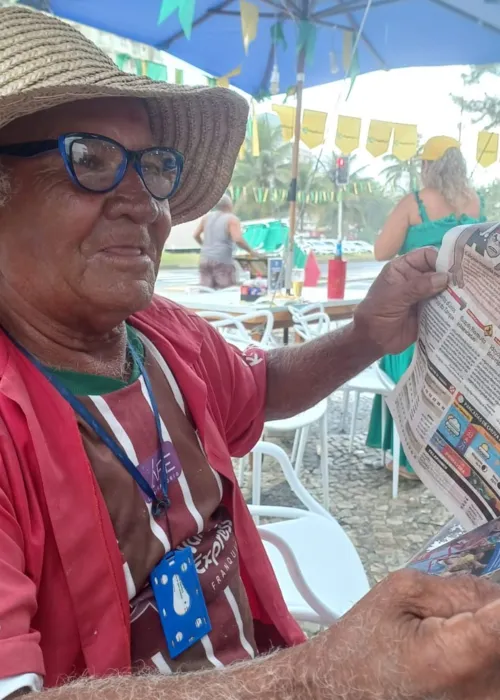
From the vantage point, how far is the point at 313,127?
3898 millimetres

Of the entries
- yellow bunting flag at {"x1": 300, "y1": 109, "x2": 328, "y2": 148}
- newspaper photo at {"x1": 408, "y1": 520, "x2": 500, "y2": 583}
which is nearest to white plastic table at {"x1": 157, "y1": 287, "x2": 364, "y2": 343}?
yellow bunting flag at {"x1": 300, "y1": 109, "x2": 328, "y2": 148}

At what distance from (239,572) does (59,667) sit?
1.23 feet

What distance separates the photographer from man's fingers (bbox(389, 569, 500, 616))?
44 centimetres

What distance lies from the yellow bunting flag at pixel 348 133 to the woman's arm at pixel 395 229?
148 cm

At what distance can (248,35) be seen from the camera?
3.15 meters

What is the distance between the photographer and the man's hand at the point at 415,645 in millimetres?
403

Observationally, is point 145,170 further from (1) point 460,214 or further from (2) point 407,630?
(1) point 460,214

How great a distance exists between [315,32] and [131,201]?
10.8ft

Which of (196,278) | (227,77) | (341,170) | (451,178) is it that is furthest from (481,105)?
(451,178)

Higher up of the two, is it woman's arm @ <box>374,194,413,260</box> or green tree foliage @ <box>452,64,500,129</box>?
green tree foliage @ <box>452,64,500,129</box>

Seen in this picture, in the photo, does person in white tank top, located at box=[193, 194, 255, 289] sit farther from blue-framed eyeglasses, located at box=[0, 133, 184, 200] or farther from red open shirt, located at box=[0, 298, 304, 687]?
red open shirt, located at box=[0, 298, 304, 687]

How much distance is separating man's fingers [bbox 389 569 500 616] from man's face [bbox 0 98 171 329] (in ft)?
1.96

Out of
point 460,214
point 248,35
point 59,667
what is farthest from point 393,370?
point 59,667

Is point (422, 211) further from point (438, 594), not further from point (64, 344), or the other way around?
point (438, 594)
